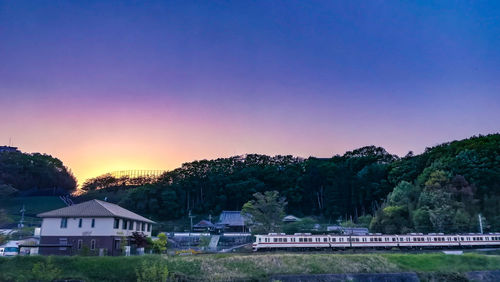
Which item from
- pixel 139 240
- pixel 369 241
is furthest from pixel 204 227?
pixel 369 241

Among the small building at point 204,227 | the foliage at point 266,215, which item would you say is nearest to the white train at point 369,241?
the foliage at point 266,215

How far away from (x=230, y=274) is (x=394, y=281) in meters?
10.7

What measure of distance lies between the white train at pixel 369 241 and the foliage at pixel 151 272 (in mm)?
10163

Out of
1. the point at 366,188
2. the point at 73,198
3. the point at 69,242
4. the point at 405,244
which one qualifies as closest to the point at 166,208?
the point at 73,198

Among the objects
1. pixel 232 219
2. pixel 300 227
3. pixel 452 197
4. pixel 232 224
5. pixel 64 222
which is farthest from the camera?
pixel 232 219

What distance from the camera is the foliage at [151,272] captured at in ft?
69.1

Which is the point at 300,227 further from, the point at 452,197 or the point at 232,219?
the point at 452,197

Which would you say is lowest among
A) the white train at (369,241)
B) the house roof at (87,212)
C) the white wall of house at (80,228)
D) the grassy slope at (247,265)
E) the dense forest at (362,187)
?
the grassy slope at (247,265)

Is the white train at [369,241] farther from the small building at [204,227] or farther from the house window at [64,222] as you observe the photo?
the small building at [204,227]

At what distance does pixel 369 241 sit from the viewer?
32625mm

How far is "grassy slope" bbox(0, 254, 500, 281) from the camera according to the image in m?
22.4

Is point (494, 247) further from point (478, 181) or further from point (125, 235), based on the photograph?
point (125, 235)

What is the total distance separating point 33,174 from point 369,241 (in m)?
75.2

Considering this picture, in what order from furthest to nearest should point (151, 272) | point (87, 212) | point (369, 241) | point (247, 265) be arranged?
1. point (369, 241)
2. point (87, 212)
3. point (247, 265)
4. point (151, 272)
